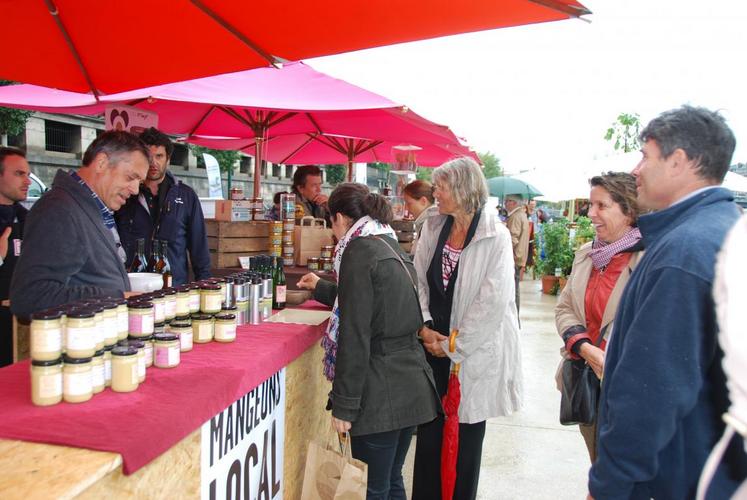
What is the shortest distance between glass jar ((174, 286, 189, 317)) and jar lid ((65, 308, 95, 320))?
0.60 metres

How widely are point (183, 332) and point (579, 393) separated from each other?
2.01 meters

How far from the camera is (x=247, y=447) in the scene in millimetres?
2420

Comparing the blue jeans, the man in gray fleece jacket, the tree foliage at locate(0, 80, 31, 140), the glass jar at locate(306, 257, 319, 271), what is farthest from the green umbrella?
the man in gray fleece jacket

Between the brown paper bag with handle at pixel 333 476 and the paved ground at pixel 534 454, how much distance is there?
5.10ft

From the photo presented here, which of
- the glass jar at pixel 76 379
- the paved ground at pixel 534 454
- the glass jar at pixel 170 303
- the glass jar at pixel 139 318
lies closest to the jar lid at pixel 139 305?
the glass jar at pixel 139 318

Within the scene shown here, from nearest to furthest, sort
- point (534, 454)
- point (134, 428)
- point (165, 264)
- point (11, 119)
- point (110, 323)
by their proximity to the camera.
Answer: point (134, 428), point (110, 323), point (165, 264), point (534, 454), point (11, 119)

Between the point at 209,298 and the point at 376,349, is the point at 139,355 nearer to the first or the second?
the point at 209,298

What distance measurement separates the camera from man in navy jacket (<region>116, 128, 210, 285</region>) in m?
4.00

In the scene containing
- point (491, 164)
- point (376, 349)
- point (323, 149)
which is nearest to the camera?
point (376, 349)

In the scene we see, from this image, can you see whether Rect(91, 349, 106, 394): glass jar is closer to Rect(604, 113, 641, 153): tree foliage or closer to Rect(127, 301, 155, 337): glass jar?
Rect(127, 301, 155, 337): glass jar

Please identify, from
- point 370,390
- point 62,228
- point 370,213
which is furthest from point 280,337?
point 62,228

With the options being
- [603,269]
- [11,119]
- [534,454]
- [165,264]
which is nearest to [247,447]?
[165,264]

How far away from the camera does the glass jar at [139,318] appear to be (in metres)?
2.03

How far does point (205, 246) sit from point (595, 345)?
2781 millimetres
